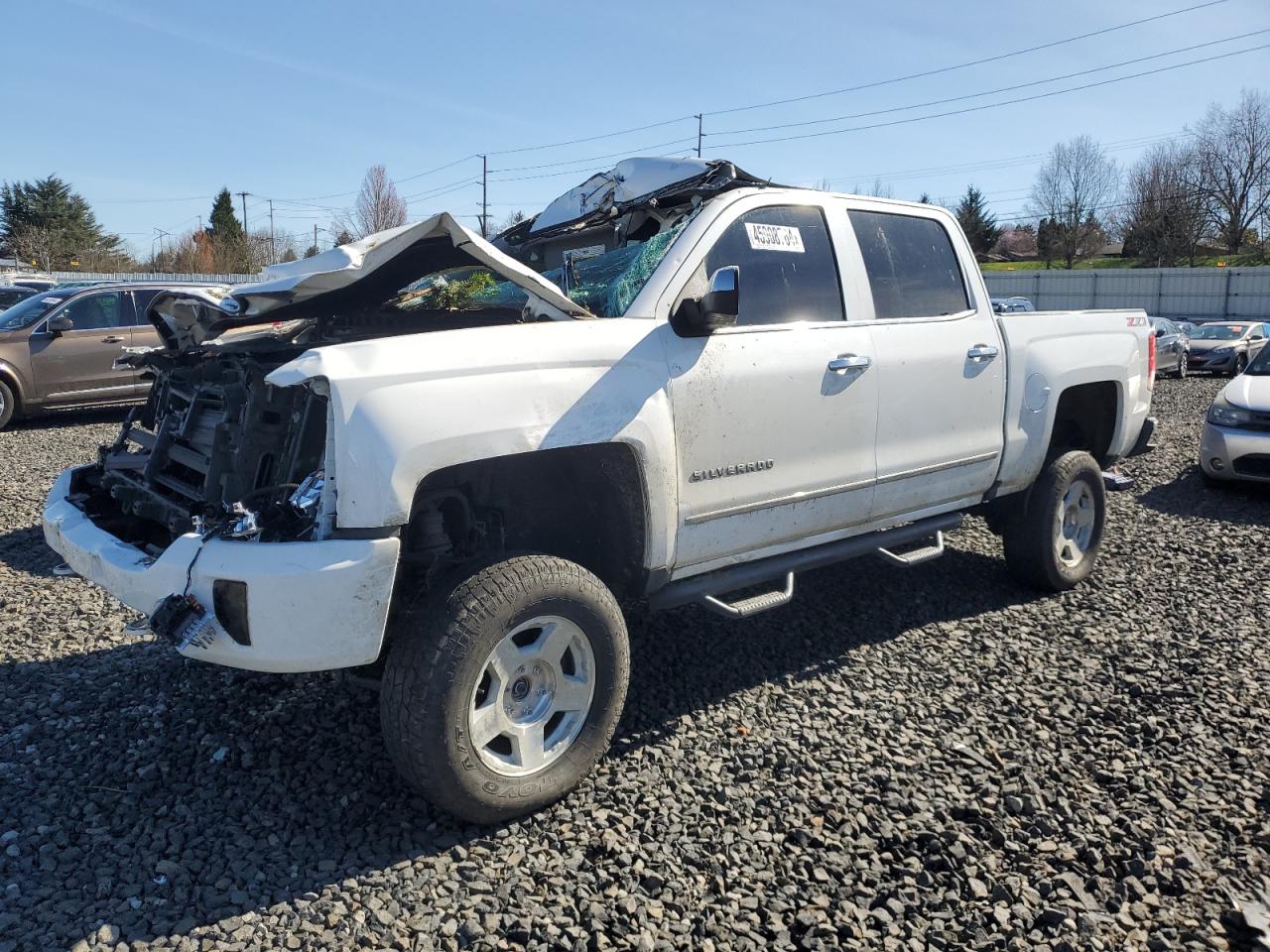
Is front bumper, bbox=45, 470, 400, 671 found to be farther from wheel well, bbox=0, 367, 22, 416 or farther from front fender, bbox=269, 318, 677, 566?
wheel well, bbox=0, 367, 22, 416

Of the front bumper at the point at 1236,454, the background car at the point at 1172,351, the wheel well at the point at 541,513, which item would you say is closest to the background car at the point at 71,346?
the wheel well at the point at 541,513

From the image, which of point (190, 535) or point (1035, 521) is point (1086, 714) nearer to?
point (1035, 521)

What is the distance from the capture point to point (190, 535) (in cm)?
282

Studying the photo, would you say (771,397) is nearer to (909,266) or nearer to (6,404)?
(909,266)

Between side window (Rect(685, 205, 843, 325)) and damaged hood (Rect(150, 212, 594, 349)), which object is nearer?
damaged hood (Rect(150, 212, 594, 349))

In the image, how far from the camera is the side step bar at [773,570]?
11.7ft

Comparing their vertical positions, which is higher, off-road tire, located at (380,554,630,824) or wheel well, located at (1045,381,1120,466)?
wheel well, located at (1045,381,1120,466)

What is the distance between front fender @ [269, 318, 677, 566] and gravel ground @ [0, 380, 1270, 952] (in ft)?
3.26

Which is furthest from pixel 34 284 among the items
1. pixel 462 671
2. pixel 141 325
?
pixel 462 671

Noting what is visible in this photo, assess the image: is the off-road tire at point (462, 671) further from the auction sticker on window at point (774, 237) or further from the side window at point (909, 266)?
the side window at point (909, 266)

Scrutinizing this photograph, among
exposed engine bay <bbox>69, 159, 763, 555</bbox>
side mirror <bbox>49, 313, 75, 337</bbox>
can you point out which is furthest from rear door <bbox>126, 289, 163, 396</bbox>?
exposed engine bay <bbox>69, 159, 763, 555</bbox>

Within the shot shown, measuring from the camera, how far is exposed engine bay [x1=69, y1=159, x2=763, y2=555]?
3172 millimetres

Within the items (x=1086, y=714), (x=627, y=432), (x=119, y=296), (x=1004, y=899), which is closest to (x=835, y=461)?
(x=627, y=432)

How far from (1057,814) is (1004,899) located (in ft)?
1.84
